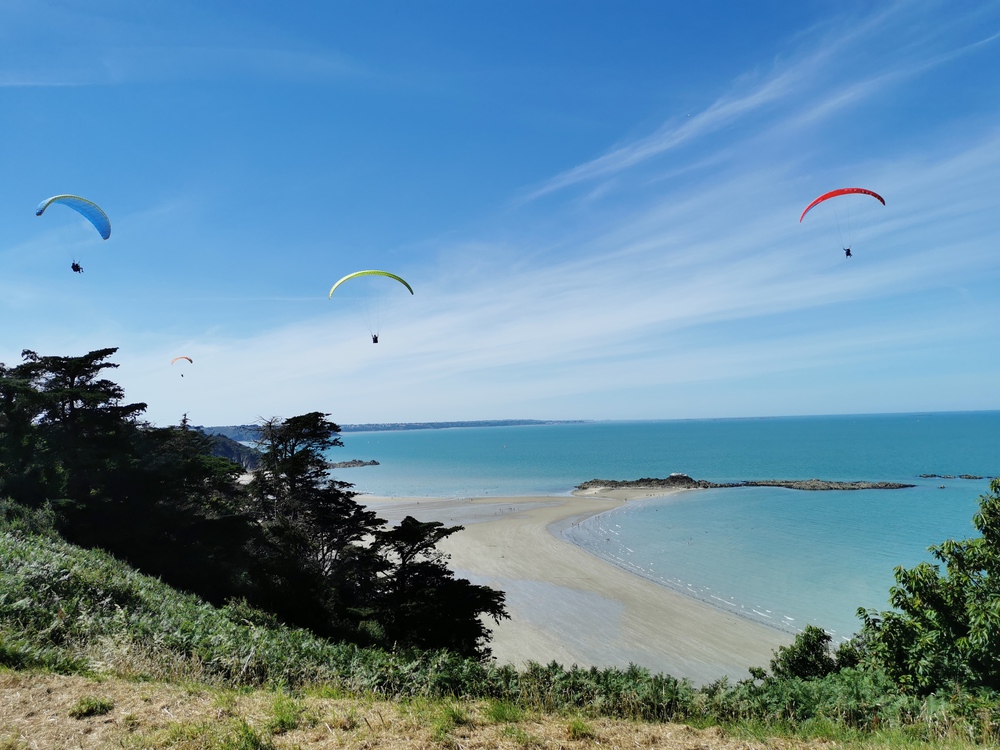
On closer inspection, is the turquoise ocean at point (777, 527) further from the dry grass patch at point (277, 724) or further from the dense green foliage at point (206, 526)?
the dry grass patch at point (277, 724)

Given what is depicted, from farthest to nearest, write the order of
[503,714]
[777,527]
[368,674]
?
[777,527]
[368,674]
[503,714]

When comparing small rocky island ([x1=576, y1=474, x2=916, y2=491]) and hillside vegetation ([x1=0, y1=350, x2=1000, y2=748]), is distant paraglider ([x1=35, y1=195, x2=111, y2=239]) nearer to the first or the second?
hillside vegetation ([x1=0, y1=350, x2=1000, y2=748])

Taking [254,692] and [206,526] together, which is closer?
[254,692]

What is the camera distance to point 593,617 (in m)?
23.3

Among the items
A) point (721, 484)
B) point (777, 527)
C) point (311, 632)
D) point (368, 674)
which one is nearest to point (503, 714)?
point (368, 674)

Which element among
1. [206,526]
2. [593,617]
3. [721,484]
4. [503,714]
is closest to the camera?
[503,714]

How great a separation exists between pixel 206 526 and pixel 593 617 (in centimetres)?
1676

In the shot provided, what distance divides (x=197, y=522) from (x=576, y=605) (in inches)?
679

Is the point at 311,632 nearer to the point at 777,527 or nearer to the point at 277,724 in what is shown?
the point at 277,724

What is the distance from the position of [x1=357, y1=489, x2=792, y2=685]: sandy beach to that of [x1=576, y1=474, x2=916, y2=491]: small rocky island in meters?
30.2

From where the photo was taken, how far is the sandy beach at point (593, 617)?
19.1 m

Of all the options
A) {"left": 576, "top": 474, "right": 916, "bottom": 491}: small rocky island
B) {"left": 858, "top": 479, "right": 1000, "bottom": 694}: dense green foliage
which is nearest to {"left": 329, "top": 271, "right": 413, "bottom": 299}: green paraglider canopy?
{"left": 858, "top": 479, "right": 1000, "bottom": 694}: dense green foliage

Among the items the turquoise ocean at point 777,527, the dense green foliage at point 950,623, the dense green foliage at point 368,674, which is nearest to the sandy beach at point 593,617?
the turquoise ocean at point 777,527

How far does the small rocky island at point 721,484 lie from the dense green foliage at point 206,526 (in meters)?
52.6
